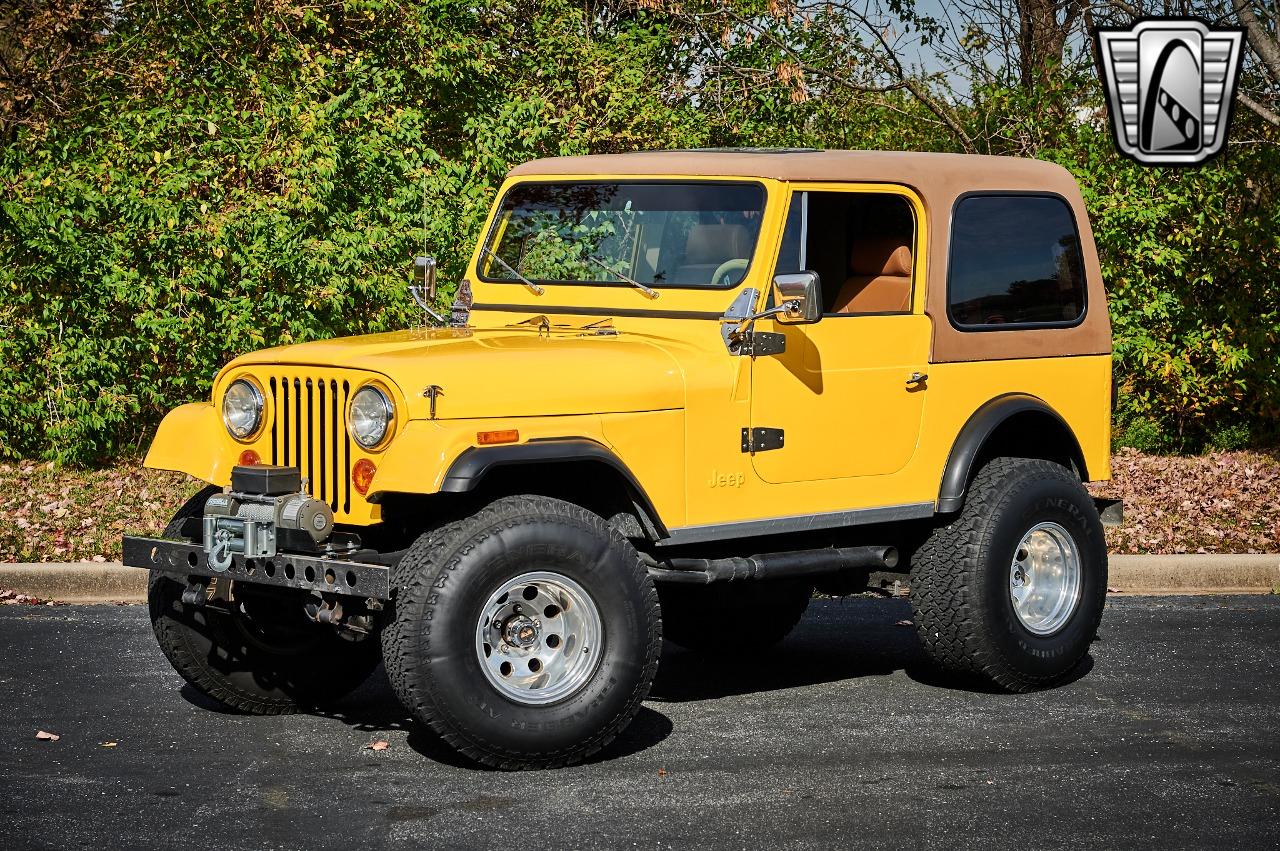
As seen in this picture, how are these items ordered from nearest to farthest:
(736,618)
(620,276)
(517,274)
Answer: (620,276), (517,274), (736,618)

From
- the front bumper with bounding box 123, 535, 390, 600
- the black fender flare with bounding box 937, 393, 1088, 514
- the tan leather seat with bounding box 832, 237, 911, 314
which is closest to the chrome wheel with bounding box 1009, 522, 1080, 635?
the black fender flare with bounding box 937, 393, 1088, 514

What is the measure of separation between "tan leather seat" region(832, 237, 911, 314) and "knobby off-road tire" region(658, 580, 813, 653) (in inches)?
55.2

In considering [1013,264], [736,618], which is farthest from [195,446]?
[1013,264]

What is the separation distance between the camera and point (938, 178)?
304 inches

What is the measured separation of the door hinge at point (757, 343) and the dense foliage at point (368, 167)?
6506mm

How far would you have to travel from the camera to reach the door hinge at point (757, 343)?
688cm

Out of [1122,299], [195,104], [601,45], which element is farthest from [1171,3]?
[195,104]

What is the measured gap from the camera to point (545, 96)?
14.5m

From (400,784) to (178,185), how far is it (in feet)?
24.9

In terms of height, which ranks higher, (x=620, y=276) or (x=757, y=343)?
(x=620, y=276)

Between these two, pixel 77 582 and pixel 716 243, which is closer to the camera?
pixel 716 243

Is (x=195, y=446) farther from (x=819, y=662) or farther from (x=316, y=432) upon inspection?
(x=819, y=662)

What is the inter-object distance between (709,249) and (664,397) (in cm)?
90

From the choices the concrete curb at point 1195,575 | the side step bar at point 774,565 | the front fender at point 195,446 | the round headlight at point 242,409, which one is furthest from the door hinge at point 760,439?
the concrete curb at point 1195,575
